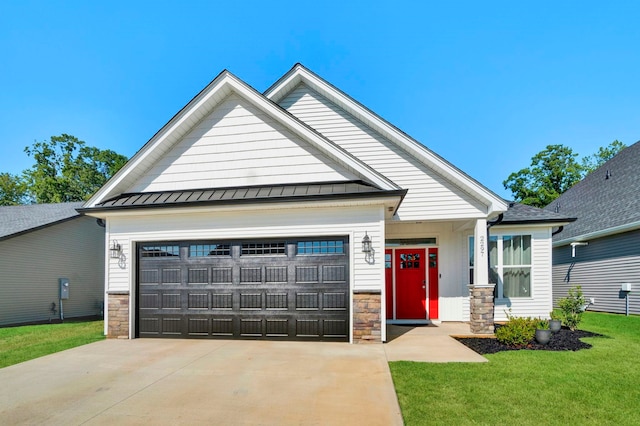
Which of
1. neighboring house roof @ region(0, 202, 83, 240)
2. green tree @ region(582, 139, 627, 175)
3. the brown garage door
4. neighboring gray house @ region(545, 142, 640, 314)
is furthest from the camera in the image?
green tree @ region(582, 139, 627, 175)

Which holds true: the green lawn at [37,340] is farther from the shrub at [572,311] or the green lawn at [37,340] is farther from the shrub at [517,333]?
the shrub at [572,311]

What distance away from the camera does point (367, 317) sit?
307 inches

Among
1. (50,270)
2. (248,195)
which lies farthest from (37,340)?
(248,195)

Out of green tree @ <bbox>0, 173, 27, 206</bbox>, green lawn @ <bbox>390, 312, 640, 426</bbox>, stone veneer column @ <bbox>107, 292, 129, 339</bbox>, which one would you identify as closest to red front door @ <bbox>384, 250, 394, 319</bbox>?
green lawn @ <bbox>390, 312, 640, 426</bbox>

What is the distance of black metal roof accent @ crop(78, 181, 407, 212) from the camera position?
302 inches

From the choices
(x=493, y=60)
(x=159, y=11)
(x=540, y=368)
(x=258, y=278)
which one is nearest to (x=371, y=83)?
(x=493, y=60)

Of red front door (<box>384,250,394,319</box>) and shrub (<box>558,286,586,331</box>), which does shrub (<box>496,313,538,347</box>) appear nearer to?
shrub (<box>558,286,586,331</box>)

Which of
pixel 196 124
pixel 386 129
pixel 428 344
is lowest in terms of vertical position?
pixel 428 344

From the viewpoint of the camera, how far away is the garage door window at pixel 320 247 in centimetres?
815

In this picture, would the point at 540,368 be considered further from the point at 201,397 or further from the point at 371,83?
the point at 371,83

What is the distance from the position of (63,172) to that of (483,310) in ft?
142

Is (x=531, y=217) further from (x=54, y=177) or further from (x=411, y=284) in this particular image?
(x=54, y=177)

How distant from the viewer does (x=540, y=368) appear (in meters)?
5.97

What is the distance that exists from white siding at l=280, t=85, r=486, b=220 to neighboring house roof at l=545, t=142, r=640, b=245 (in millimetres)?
7299
